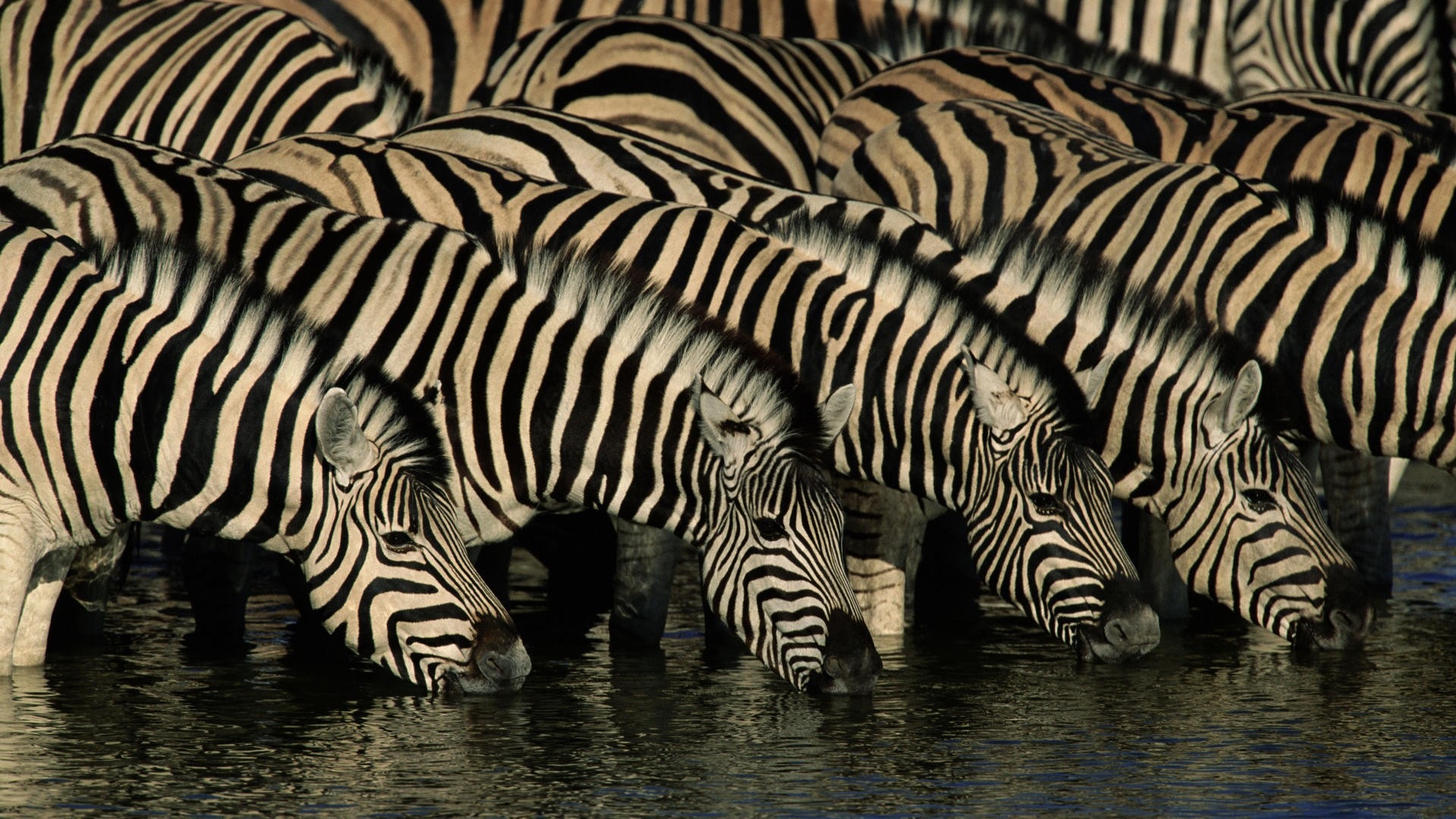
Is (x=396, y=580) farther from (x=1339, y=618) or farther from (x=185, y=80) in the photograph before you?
(x=185, y=80)

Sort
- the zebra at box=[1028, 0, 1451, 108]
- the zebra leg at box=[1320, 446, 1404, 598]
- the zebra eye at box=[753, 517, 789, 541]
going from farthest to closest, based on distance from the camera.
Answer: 1. the zebra at box=[1028, 0, 1451, 108]
2. the zebra leg at box=[1320, 446, 1404, 598]
3. the zebra eye at box=[753, 517, 789, 541]

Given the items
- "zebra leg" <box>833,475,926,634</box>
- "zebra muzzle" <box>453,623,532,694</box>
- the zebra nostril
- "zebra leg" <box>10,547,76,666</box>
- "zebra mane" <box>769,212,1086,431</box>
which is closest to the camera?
"zebra muzzle" <box>453,623,532,694</box>

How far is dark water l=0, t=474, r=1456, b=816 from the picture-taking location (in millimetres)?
7504

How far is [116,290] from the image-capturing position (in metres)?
9.27

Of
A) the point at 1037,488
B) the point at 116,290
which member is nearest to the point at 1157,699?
the point at 1037,488

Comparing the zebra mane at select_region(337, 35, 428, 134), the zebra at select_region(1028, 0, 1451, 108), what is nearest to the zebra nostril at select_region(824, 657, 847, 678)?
the zebra mane at select_region(337, 35, 428, 134)

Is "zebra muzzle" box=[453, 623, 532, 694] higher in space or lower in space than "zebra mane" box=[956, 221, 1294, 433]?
lower

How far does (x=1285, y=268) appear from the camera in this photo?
11.1m

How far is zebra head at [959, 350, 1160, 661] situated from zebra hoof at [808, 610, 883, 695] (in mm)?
1090

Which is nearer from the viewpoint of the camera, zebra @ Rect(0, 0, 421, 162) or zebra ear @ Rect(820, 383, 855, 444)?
zebra ear @ Rect(820, 383, 855, 444)

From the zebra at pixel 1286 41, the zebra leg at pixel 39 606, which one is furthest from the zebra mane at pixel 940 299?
the zebra at pixel 1286 41

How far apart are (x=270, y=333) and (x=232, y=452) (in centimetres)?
55

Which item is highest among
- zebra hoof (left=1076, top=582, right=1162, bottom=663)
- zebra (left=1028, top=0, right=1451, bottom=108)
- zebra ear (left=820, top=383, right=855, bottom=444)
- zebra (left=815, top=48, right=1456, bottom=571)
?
zebra (left=1028, top=0, right=1451, bottom=108)

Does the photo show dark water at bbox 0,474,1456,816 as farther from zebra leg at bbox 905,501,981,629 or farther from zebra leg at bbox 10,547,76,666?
zebra leg at bbox 905,501,981,629
